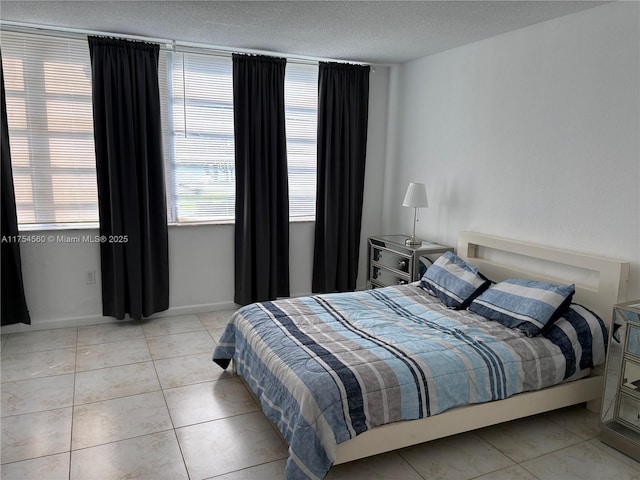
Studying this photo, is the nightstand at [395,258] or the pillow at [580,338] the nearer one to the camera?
the pillow at [580,338]

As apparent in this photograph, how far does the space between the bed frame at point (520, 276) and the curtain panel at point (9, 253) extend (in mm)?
2988

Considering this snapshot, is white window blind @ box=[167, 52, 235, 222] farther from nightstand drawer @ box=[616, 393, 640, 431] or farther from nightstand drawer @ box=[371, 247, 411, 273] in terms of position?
nightstand drawer @ box=[616, 393, 640, 431]

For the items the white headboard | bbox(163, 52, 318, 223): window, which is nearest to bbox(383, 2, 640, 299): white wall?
the white headboard

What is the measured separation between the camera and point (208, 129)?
14.3 ft

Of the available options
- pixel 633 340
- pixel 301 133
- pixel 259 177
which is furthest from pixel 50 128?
pixel 633 340

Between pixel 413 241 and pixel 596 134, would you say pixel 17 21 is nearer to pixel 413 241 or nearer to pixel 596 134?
pixel 413 241

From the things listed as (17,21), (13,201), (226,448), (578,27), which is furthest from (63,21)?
(578,27)

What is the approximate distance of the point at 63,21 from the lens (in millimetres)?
3465

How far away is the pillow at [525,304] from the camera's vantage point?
9.07 ft

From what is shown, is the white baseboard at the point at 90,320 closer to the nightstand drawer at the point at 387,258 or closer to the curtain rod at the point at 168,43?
the nightstand drawer at the point at 387,258

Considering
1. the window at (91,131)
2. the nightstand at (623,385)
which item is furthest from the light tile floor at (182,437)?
the window at (91,131)

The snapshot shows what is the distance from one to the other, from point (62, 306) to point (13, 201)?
942 mm

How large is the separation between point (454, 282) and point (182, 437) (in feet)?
6.65

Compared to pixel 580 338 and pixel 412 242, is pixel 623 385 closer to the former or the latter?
pixel 580 338
